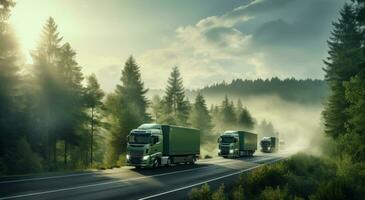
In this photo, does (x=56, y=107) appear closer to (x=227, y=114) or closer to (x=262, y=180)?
(x=262, y=180)

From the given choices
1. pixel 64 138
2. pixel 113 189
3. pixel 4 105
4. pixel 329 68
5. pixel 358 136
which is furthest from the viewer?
pixel 329 68

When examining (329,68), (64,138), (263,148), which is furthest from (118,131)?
(263,148)

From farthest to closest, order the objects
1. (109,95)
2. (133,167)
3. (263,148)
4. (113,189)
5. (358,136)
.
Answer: (263,148) → (109,95) → (133,167) → (358,136) → (113,189)

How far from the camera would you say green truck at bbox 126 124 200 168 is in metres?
36.2

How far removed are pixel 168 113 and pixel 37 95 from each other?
1769 inches

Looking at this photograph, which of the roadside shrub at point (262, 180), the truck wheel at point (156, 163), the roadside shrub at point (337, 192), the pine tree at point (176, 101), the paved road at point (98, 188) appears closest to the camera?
the roadside shrub at point (337, 192)

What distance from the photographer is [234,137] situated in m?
64.0

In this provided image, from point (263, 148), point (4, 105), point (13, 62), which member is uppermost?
point (13, 62)

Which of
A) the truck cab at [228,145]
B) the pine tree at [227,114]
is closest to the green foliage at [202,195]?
the truck cab at [228,145]

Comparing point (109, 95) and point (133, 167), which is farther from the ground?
point (109, 95)

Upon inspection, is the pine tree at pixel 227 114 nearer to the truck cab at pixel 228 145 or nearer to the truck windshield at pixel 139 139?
the truck cab at pixel 228 145

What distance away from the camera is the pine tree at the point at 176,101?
9369cm

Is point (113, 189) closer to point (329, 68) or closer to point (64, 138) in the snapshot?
point (64, 138)

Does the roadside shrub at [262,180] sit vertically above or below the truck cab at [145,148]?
below
